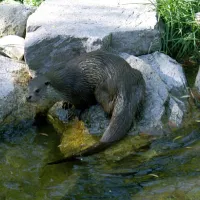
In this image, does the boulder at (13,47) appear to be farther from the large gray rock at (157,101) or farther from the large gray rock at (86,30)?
the large gray rock at (157,101)

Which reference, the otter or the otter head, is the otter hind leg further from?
the otter head

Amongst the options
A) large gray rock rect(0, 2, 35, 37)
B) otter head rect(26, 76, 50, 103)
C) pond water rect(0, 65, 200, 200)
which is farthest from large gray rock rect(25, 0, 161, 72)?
pond water rect(0, 65, 200, 200)

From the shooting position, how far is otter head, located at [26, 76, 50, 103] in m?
4.17

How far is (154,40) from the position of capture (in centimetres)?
485

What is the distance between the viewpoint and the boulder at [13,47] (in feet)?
16.4

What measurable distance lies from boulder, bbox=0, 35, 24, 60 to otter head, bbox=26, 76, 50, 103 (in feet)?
2.78

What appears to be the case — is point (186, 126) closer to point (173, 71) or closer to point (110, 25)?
point (173, 71)

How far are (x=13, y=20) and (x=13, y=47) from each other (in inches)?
19.2

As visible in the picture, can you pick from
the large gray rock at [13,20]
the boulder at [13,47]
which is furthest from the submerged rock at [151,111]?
the large gray rock at [13,20]

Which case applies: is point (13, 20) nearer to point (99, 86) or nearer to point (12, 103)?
point (12, 103)

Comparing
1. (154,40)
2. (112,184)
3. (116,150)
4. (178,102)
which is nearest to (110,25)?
(154,40)

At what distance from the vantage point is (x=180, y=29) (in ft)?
16.7

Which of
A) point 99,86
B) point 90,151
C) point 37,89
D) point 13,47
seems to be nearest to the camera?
point 90,151

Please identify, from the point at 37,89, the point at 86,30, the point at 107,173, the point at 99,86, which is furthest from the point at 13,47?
the point at 107,173
